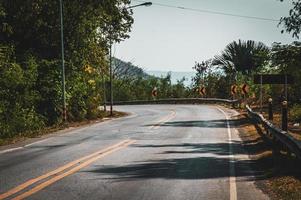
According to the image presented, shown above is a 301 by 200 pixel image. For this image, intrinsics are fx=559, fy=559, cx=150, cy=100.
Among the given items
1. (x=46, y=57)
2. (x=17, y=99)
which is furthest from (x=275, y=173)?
(x=46, y=57)

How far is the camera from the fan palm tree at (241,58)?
47.1 m

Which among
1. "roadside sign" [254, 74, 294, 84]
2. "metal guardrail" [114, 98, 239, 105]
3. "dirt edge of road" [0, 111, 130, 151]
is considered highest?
"roadside sign" [254, 74, 294, 84]

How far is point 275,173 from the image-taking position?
1223cm

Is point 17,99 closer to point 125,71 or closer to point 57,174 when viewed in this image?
point 57,174

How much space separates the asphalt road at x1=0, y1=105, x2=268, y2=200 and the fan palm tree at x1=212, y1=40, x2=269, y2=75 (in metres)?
27.1

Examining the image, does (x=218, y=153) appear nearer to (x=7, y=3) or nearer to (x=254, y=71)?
(x=7, y=3)

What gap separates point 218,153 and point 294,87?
66.9 feet

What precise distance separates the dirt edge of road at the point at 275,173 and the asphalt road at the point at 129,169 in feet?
0.81

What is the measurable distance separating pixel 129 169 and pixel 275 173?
3257 millimetres

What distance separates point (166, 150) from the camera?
658 inches

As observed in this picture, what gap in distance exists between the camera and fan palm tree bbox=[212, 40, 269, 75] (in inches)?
1854

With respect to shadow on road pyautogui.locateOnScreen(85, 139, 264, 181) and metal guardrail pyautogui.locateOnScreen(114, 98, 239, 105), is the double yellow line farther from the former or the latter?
metal guardrail pyautogui.locateOnScreen(114, 98, 239, 105)

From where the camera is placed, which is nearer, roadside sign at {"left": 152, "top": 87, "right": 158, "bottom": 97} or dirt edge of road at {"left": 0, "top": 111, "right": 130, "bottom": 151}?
dirt edge of road at {"left": 0, "top": 111, "right": 130, "bottom": 151}

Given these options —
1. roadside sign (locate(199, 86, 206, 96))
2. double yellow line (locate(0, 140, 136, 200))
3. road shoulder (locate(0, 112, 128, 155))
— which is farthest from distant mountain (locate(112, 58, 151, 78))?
double yellow line (locate(0, 140, 136, 200))
